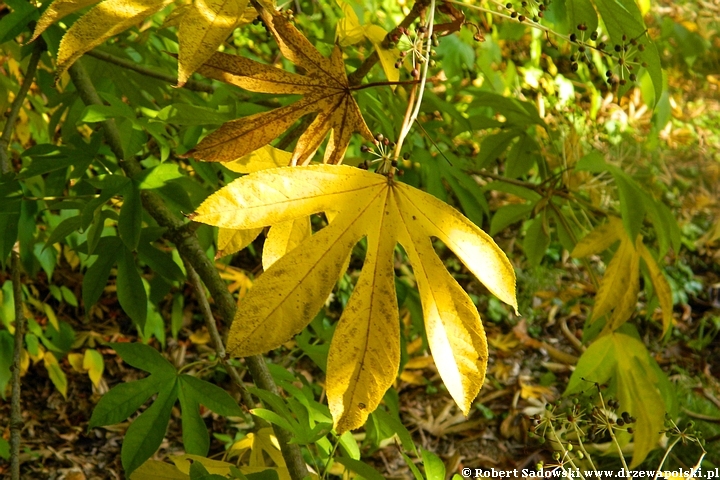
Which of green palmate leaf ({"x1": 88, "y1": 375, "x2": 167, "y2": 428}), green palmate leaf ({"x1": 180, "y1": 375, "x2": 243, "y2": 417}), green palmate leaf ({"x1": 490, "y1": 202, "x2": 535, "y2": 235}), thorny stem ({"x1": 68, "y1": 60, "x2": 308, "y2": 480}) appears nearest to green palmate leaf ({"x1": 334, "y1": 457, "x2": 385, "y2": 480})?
thorny stem ({"x1": 68, "y1": 60, "x2": 308, "y2": 480})

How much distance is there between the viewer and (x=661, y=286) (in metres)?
1.10

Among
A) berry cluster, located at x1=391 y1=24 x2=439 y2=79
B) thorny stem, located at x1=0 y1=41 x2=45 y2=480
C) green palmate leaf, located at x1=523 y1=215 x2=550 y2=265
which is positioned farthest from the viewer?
green palmate leaf, located at x1=523 y1=215 x2=550 y2=265

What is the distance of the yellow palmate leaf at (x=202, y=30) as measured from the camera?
517mm

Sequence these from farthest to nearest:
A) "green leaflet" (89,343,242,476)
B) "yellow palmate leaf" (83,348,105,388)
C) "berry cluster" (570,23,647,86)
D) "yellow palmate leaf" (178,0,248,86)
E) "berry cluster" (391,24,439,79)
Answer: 1. "yellow palmate leaf" (83,348,105,388)
2. "green leaflet" (89,343,242,476)
3. "berry cluster" (570,23,647,86)
4. "berry cluster" (391,24,439,79)
5. "yellow palmate leaf" (178,0,248,86)

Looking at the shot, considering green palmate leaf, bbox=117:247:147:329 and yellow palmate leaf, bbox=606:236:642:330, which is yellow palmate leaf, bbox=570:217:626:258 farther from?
green palmate leaf, bbox=117:247:147:329

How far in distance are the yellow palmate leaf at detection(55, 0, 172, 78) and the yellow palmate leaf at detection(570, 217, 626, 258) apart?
0.79 metres

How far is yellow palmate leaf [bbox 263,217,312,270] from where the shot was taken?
653mm

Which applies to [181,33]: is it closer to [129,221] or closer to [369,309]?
[369,309]

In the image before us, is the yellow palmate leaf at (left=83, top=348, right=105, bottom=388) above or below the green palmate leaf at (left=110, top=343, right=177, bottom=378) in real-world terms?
below

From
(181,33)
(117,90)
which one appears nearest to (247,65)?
(181,33)

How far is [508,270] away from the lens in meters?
0.57

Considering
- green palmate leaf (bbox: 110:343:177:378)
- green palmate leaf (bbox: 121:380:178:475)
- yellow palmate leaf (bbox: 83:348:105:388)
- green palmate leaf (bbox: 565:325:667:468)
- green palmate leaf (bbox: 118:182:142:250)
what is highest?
green palmate leaf (bbox: 118:182:142:250)

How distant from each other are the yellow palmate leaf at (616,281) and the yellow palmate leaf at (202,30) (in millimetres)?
750

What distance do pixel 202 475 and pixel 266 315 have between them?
29cm
